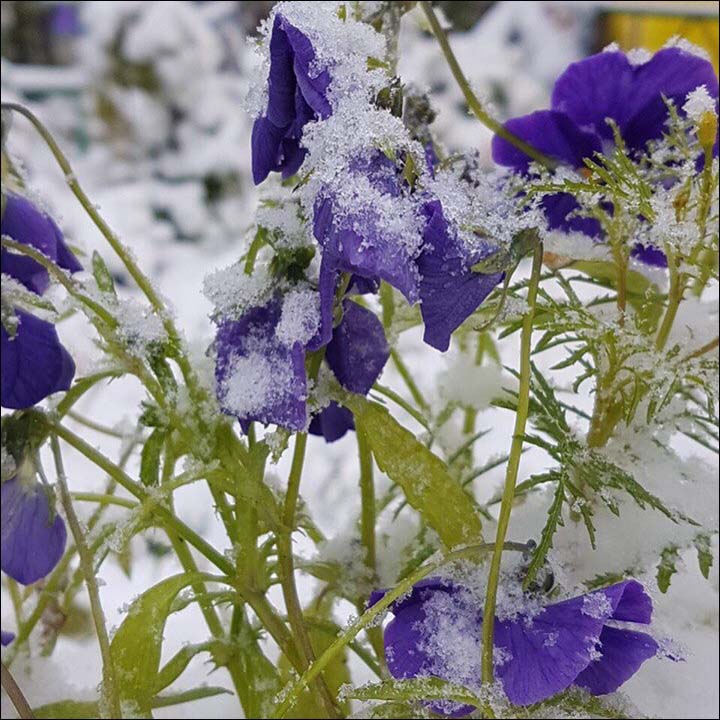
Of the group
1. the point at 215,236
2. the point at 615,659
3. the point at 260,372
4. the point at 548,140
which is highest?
the point at 215,236

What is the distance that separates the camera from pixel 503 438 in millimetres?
676

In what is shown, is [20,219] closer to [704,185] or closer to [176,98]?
[704,185]

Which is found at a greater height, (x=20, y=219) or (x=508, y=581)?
(x=20, y=219)

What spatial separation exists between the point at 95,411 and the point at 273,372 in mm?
703

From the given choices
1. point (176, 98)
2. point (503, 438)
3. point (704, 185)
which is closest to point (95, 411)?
point (503, 438)

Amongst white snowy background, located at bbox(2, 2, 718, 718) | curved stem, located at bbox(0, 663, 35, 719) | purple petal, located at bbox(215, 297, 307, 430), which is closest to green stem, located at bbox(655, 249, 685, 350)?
white snowy background, located at bbox(2, 2, 718, 718)

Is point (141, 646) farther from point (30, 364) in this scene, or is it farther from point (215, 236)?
point (215, 236)

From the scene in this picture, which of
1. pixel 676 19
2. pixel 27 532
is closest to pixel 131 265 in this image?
pixel 27 532

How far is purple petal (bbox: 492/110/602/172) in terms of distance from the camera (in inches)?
18.0

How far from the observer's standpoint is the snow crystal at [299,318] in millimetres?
346

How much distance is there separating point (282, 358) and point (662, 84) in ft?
0.72

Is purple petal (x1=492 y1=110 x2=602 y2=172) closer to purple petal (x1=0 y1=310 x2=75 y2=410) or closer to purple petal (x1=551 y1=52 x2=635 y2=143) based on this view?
purple petal (x1=551 y1=52 x2=635 y2=143)

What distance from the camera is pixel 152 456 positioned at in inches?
16.2

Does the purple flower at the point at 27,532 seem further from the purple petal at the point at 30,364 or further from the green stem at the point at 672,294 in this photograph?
the green stem at the point at 672,294
